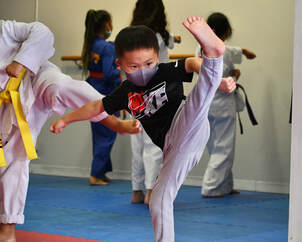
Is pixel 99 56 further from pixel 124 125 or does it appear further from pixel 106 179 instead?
pixel 124 125

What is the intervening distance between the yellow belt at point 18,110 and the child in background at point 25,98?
0.07ft

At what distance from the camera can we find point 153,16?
12.1ft

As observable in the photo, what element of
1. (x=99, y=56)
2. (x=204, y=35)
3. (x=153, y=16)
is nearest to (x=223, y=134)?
(x=153, y=16)

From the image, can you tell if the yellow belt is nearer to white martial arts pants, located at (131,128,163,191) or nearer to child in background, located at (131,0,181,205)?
white martial arts pants, located at (131,128,163,191)

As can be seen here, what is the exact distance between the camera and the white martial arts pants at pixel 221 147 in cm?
435

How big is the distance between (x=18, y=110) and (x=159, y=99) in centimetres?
85

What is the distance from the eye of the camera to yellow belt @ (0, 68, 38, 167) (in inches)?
92.4

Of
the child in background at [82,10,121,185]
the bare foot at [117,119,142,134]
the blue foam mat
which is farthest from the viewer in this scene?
the child in background at [82,10,121,185]

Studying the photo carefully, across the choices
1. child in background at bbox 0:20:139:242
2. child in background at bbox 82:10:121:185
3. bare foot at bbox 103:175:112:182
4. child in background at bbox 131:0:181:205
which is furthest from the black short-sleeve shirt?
bare foot at bbox 103:175:112:182

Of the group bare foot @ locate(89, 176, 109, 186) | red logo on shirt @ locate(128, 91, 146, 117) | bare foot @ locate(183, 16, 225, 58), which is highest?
bare foot @ locate(183, 16, 225, 58)

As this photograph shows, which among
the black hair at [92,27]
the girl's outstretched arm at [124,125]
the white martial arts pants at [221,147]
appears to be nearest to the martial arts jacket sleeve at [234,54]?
the white martial arts pants at [221,147]

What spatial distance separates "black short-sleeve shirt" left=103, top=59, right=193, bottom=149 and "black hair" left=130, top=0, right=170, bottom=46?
5.99 ft

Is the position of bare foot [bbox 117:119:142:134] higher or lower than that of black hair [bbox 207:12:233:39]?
lower

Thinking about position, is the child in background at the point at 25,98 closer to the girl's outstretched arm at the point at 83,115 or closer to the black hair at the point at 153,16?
the girl's outstretched arm at the point at 83,115
